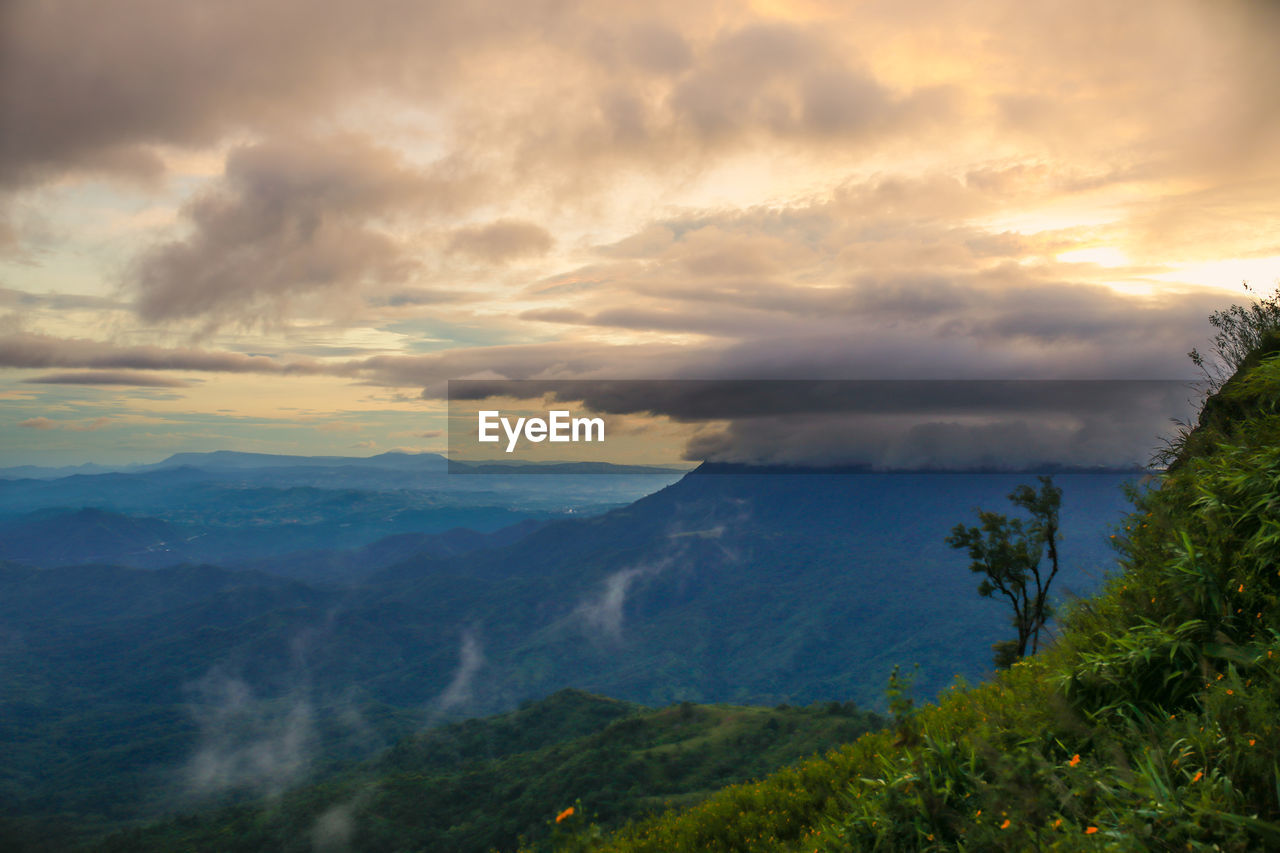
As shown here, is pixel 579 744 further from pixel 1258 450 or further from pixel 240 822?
pixel 1258 450

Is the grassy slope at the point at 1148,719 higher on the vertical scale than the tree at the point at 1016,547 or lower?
higher

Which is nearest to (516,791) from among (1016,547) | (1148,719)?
(1016,547)

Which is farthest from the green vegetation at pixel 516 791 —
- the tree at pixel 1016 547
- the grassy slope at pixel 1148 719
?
the grassy slope at pixel 1148 719

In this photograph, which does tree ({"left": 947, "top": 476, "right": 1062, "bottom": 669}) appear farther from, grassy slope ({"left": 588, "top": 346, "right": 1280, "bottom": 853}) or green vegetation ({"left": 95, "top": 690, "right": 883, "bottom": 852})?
green vegetation ({"left": 95, "top": 690, "right": 883, "bottom": 852})

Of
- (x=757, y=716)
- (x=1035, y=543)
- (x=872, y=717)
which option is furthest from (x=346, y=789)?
(x=1035, y=543)

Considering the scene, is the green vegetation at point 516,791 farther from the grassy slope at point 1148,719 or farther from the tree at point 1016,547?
the grassy slope at point 1148,719
